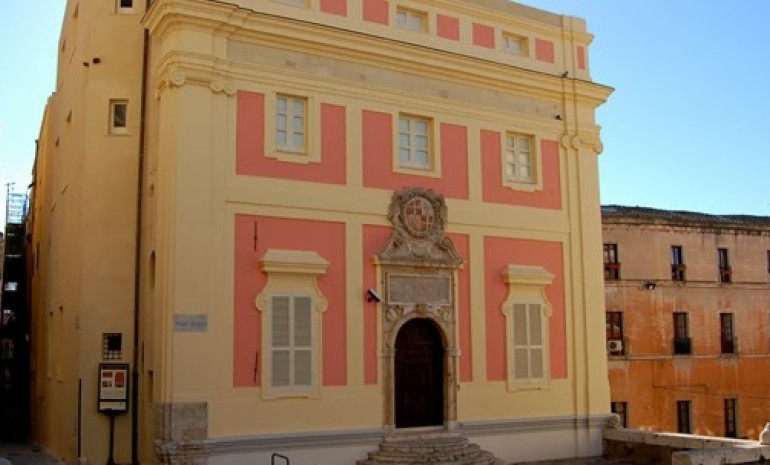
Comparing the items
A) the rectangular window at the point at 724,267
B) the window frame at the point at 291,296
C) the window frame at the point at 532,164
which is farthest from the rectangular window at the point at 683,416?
the window frame at the point at 291,296

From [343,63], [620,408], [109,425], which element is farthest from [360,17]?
[620,408]

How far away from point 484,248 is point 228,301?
20.4 ft

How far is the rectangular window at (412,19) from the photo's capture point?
19.7 meters

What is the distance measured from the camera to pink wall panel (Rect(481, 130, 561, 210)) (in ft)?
66.2

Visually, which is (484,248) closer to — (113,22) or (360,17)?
(360,17)

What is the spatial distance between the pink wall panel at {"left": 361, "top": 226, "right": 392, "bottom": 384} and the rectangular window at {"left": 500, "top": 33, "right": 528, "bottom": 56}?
5.90m

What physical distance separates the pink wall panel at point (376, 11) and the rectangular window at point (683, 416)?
2026 centimetres

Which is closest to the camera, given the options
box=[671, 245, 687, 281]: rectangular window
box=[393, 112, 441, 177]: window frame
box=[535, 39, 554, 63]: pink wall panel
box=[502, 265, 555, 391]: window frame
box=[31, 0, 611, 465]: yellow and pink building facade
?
box=[31, 0, 611, 465]: yellow and pink building facade

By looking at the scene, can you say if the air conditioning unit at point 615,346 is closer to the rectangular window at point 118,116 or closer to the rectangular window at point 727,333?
the rectangular window at point 727,333

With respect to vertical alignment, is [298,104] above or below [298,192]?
above

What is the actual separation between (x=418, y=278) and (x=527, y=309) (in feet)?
10.0

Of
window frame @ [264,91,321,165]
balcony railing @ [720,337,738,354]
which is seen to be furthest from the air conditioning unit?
window frame @ [264,91,321,165]

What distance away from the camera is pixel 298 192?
17.5m

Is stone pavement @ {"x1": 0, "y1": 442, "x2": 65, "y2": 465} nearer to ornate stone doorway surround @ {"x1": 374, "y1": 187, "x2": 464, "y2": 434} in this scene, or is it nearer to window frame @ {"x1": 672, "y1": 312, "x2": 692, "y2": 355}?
ornate stone doorway surround @ {"x1": 374, "y1": 187, "x2": 464, "y2": 434}
